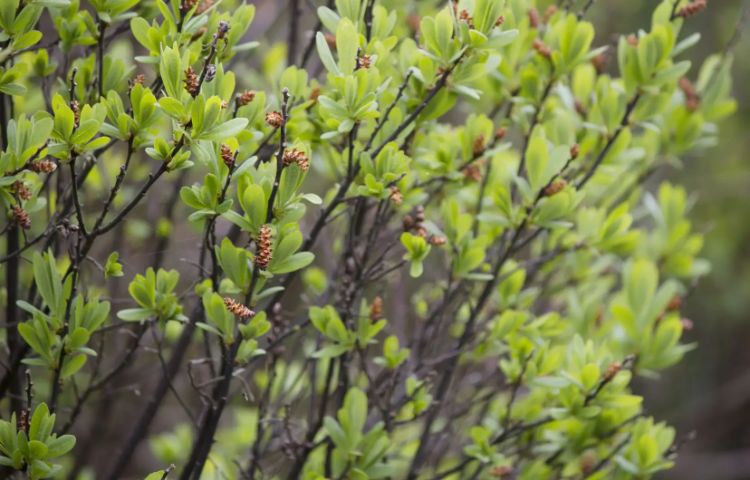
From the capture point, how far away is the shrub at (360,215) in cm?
151

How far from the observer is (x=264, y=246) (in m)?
1.43

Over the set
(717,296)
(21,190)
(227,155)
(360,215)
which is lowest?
(717,296)

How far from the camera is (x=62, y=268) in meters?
2.44

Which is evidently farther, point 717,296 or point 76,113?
point 717,296

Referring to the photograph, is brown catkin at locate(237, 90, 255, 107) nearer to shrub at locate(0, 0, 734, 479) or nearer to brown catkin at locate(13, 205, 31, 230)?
shrub at locate(0, 0, 734, 479)

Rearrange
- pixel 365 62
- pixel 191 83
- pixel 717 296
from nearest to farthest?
pixel 191 83 → pixel 365 62 → pixel 717 296

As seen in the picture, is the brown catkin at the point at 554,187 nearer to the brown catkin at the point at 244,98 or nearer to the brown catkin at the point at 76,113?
the brown catkin at the point at 244,98

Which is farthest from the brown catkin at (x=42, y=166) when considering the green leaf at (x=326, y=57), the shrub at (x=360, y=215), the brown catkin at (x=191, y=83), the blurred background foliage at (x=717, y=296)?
the blurred background foliage at (x=717, y=296)

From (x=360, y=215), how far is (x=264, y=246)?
594 millimetres

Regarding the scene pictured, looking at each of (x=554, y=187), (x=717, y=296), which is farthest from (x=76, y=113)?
(x=717, y=296)

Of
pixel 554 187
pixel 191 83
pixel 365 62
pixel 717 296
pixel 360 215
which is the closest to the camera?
pixel 191 83

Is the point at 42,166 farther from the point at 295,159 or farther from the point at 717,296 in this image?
the point at 717,296

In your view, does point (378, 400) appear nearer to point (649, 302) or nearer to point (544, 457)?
point (544, 457)

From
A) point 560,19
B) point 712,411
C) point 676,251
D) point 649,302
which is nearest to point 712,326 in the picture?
point 712,411
